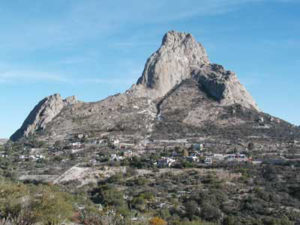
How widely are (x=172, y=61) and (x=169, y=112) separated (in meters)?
21.3

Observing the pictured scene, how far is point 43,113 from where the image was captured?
3580 inches

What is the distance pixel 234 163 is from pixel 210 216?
24200 mm

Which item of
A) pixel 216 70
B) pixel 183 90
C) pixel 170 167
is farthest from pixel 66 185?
pixel 216 70

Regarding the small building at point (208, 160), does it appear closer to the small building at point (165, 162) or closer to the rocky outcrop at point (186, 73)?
the small building at point (165, 162)

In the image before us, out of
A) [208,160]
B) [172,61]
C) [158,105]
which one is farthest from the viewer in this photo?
[172,61]

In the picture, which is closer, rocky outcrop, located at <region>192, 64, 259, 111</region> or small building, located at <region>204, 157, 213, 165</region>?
small building, located at <region>204, 157, 213, 165</region>

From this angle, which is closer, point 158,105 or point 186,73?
point 158,105

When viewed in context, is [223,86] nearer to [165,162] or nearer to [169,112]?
[169,112]

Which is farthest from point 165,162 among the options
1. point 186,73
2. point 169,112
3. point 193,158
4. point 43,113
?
point 186,73

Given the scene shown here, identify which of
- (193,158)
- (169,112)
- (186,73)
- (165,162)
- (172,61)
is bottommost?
(165,162)

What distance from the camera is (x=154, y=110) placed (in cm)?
9244

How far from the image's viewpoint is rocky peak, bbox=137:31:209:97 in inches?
4026

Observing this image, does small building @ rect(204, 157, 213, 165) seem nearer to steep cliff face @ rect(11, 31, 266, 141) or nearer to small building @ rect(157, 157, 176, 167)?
small building @ rect(157, 157, 176, 167)

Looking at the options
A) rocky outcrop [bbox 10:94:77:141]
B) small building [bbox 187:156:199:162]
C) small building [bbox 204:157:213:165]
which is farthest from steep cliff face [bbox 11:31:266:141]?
small building [bbox 204:157:213:165]
